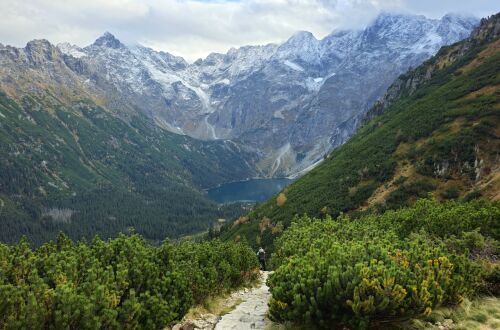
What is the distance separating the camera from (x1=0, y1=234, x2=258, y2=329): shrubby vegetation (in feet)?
48.5

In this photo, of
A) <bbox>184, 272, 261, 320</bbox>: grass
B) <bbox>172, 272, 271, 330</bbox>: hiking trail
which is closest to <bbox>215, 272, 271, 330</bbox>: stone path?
<bbox>172, 272, 271, 330</bbox>: hiking trail

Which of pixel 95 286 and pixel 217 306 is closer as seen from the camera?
pixel 95 286

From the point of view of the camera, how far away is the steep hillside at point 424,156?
98812 mm

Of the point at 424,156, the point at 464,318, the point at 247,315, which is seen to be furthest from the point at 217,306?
the point at 424,156

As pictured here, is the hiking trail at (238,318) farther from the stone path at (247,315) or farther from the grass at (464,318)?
the grass at (464,318)

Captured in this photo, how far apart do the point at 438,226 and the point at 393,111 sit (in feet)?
524

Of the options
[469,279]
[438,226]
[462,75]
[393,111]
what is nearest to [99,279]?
[469,279]

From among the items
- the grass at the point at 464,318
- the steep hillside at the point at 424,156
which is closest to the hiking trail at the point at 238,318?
the grass at the point at 464,318

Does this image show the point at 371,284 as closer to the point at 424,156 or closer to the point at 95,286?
the point at 95,286

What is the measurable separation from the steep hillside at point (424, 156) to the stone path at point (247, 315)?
5709 centimetres

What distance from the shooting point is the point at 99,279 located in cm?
1680

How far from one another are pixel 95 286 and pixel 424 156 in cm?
10895

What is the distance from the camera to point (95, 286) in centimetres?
1628

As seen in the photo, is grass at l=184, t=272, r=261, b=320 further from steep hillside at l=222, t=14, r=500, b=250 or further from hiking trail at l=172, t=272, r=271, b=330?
steep hillside at l=222, t=14, r=500, b=250
